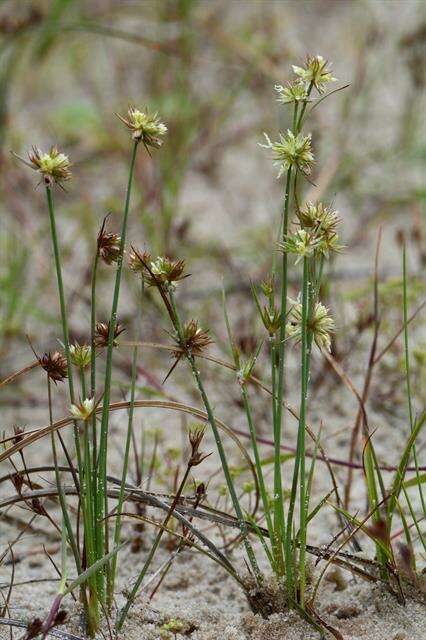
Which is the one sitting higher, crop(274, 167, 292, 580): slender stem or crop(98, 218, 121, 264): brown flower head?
crop(98, 218, 121, 264): brown flower head

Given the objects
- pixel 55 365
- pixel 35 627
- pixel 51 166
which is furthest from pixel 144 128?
pixel 35 627

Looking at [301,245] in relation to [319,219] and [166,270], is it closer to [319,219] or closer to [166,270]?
[319,219]

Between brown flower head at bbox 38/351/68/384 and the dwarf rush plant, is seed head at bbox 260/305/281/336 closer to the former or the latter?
the dwarf rush plant

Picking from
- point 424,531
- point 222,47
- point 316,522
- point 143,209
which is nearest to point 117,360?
point 143,209

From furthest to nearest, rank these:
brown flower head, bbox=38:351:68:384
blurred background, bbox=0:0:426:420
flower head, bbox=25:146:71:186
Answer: blurred background, bbox=0:0:426:420 → brown flower head, bbox=38:351:68:384 → flower head, bbox=25:146:71:186

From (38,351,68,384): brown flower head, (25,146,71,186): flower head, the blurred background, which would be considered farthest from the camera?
the blurred background

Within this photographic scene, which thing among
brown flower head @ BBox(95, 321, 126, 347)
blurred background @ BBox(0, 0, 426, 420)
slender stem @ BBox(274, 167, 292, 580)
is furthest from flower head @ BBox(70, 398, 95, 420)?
blurred background @ BBox(0, 0, 426, 420)
